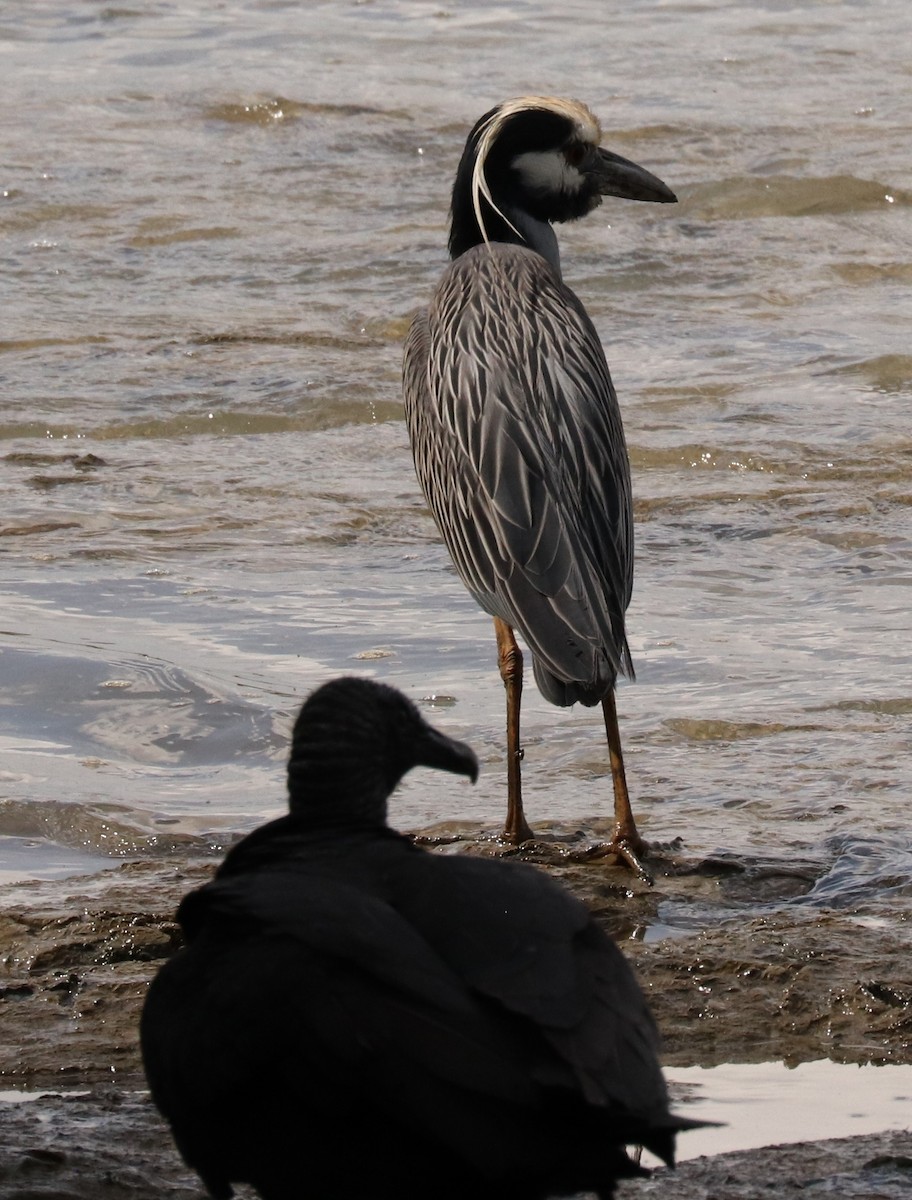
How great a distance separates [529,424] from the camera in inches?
247

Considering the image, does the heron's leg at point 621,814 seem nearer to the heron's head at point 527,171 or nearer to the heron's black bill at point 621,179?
the heron's head at point 527,171

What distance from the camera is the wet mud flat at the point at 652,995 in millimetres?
4176

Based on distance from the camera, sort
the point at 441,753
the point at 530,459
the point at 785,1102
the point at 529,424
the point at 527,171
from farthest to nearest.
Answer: the point at 527,171 → the point at 529,424 → the point at 530,459 → the point at 785,1102 → the point at 441,753

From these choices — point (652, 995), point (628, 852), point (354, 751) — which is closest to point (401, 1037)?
point (354, 751)

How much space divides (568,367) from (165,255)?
752 cm

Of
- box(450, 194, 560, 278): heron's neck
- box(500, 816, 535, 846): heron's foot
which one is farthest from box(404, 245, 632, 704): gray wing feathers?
box(500, 816, 535, 846): heron's foot

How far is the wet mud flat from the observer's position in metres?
4.18

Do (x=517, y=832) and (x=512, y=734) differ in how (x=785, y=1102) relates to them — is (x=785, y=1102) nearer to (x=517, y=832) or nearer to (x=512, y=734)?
(x=517, y=832)

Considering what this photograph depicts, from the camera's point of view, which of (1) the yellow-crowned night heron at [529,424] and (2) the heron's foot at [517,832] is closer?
(1) the yellow-crowned night heron at [529,424]

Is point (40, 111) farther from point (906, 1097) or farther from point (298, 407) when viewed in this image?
point (906, 1097)

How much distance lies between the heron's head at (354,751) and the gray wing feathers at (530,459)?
1592 mm

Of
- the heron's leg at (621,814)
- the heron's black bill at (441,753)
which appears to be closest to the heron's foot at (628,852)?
the heron's leg at (621,814)

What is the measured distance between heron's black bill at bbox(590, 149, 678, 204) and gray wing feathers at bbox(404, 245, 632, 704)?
2.03ft

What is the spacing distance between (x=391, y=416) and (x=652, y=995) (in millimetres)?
6055
